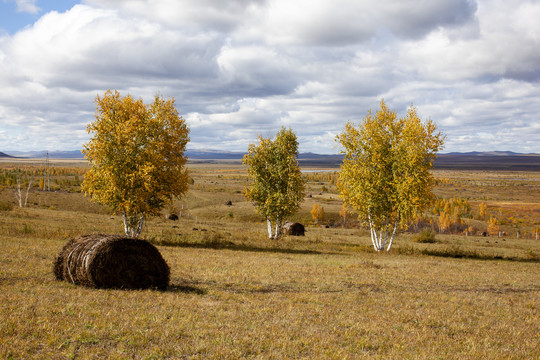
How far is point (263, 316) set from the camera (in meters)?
11.9

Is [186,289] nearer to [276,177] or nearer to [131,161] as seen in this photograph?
[131,161]

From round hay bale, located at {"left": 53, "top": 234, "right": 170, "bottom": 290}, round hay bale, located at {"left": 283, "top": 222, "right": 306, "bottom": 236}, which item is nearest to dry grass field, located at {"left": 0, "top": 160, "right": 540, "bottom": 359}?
round hay bale, located at {"left": 53, "top": 234, "right": 170, "bottom": 290}

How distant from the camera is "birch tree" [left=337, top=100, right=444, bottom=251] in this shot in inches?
1344

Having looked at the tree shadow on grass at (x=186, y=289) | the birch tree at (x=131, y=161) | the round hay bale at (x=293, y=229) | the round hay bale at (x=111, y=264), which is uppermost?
the birch tree at (x=131, y=161)

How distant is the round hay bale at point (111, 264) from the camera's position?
14195 millimetres

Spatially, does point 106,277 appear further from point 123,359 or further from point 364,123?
point 364,123

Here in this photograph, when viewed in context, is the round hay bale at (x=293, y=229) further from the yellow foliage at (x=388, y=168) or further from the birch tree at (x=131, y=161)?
the birch tree at (x=131, y=161)

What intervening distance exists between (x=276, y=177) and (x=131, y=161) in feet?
49.8

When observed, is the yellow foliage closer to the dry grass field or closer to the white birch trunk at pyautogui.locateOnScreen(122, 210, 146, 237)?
the dry grass field

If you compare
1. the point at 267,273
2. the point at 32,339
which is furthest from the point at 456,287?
the point at 32,339

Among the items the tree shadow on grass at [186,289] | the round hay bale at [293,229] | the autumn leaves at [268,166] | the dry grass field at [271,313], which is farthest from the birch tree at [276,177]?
the tree shadow on grass at [186,289]

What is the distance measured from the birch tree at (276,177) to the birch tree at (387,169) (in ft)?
17.2

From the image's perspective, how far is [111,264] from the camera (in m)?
14.4

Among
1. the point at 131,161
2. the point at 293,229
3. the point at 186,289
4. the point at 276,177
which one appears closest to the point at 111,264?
the point at 186,289
